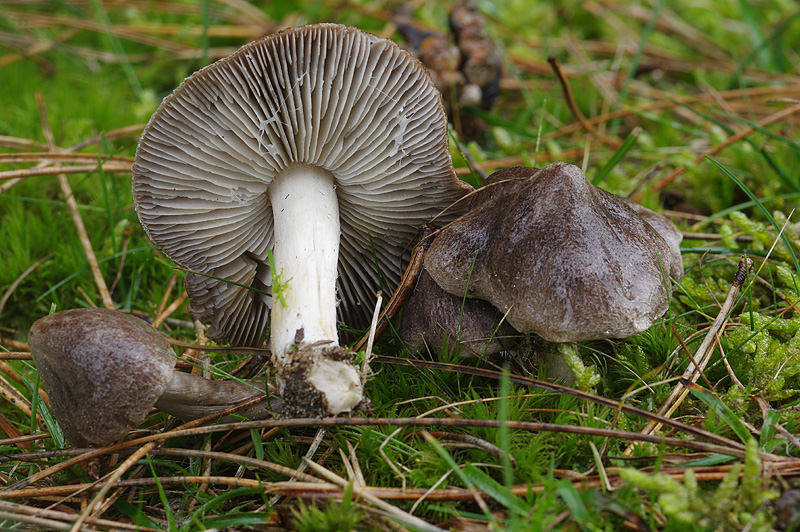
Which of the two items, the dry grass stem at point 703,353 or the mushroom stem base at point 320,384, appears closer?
the mushroom stem base at point 320,384

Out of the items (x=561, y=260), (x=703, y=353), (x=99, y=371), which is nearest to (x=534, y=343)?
(x=561, y=260)

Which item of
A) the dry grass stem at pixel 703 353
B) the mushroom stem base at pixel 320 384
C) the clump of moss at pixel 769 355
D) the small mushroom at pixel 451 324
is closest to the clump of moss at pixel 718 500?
A: the dry grass stem at pixel 703 353

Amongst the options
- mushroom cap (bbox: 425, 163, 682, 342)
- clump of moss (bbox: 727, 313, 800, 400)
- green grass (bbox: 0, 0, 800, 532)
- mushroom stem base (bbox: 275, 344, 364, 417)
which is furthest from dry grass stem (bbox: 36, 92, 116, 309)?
clump of moss (bbox: 727, 313, 800, 400)

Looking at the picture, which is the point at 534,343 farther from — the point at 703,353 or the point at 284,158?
the point at 284,158

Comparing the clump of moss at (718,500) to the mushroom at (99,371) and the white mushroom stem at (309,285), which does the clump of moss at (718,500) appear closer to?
the white mushroom stem at (309,285)

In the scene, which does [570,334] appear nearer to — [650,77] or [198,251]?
[198,251]

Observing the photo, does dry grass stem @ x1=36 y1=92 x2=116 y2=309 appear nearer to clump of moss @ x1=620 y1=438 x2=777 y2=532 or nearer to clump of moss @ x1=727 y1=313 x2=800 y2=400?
clump of moss @ x1=620 y1=438 x2=777 y2=532
